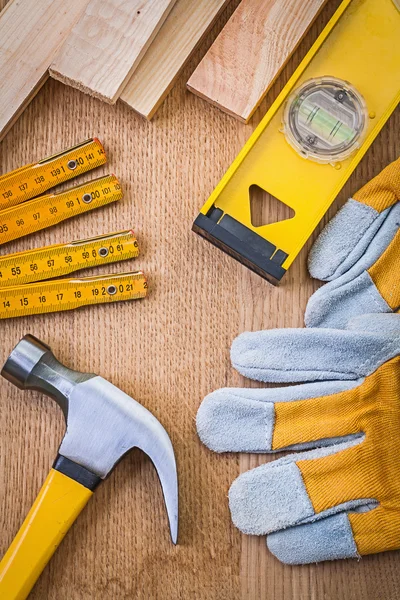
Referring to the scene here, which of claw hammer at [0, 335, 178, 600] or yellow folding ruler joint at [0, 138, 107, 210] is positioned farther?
yellow folding ruler joint at [0, 138, 107, 210]

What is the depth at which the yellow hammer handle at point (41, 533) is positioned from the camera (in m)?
1.44

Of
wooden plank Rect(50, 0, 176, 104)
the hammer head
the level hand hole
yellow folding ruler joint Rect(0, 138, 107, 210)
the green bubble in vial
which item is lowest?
the hammer head

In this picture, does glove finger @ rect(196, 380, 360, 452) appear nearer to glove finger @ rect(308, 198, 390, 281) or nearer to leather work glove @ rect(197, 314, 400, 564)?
leather work glove @ rect(197, 314, 400, 564)

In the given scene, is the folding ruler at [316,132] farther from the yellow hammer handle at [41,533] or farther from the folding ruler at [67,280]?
the yellow hammer handle at [41,533]

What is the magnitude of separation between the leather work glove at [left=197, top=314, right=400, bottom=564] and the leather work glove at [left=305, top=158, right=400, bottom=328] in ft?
0.15

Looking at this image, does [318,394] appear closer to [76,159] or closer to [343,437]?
[343,437]

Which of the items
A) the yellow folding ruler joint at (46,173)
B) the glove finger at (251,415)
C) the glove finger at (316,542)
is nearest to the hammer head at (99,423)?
the glove finger at (251,415)

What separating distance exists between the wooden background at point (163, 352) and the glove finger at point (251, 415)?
39 millimetres

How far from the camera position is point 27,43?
1.58 m

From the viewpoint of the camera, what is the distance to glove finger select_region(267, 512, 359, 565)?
4.86ft

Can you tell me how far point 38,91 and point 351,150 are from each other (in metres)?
0.66

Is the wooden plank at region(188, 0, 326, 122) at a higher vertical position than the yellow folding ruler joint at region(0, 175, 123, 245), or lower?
higher

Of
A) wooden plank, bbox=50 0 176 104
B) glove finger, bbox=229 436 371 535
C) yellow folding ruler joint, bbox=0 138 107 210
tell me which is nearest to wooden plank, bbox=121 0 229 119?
wooden plank, bbox=50 0 176 104

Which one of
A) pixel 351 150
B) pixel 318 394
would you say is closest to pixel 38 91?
pixel 351 150
